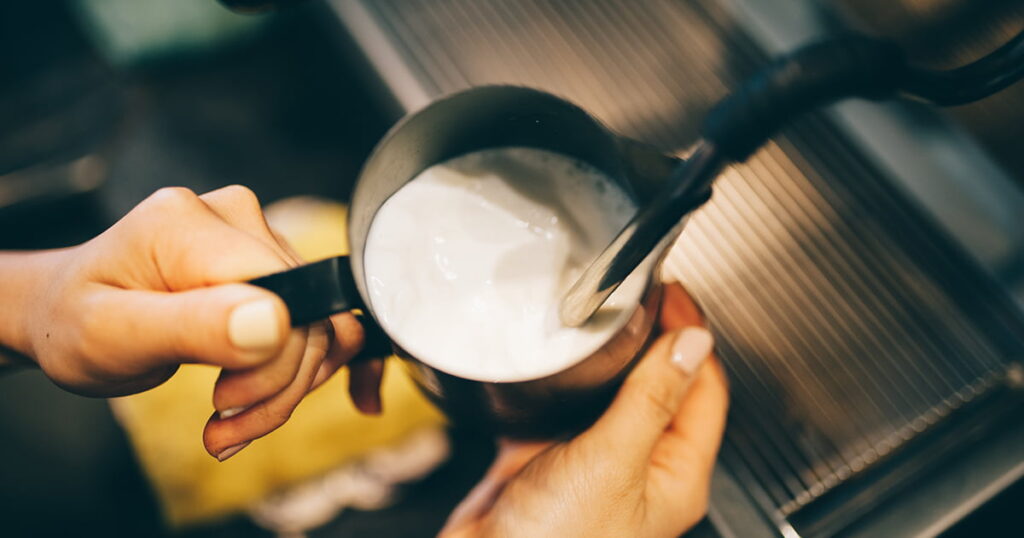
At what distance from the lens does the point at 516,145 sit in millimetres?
522

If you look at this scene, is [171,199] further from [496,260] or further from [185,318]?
[496,260]

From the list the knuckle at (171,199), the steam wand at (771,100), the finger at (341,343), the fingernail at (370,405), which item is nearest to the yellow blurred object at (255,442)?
the fingernail at (370,405)

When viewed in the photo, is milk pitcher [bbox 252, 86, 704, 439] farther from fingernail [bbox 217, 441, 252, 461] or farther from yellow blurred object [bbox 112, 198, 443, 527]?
yellow blurred object [bbox 112, 198, 443, 527]

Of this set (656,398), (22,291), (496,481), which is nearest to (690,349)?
(656,398)

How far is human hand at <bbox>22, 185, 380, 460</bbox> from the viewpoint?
385 mm

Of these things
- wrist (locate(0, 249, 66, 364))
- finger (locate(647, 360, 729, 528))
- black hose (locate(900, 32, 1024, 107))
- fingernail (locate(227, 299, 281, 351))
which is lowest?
finger (locate(647, 360, 729, 528))

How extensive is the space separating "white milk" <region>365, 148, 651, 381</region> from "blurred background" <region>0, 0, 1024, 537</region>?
16cm

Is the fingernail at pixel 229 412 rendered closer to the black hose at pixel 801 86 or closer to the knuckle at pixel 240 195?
the knuckle at pixel 240 195

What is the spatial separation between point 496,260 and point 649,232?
0.16 metres

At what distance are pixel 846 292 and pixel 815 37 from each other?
26 cm

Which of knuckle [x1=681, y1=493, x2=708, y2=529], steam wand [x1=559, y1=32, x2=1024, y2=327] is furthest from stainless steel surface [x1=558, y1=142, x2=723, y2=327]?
knuckle [x1=681, y1=493, x2=708, y2=529]

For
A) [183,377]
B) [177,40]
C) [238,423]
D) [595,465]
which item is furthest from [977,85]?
[177,40]

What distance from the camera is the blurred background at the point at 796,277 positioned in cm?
55

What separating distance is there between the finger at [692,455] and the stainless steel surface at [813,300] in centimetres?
3
